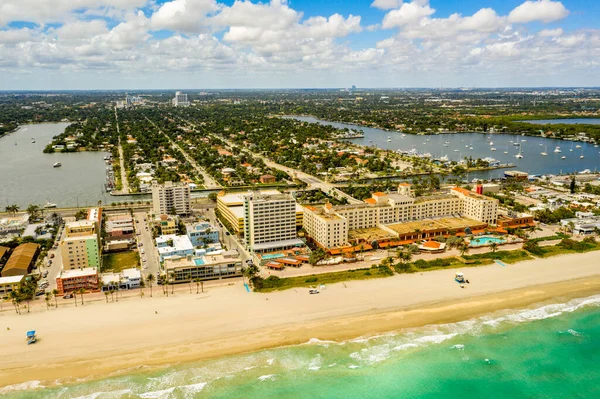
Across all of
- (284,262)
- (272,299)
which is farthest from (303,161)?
(272,299)

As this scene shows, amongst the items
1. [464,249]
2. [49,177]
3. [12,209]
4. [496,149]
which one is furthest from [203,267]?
[496,149]

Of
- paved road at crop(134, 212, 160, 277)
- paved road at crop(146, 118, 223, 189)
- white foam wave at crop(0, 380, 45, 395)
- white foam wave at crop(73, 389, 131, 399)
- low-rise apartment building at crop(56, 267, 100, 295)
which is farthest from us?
paved road at crop(146, 118, 223, 189)

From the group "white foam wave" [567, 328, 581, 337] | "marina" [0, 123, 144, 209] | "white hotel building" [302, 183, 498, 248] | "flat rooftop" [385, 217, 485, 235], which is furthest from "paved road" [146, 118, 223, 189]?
"white foam wave" [567, 328, 581, 337]

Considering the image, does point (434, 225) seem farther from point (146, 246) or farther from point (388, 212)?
point (146, 246)

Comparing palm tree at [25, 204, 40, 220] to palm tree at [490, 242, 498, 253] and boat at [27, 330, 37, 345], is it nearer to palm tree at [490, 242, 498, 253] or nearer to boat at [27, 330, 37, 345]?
boat at [27, 330, 37, 345]

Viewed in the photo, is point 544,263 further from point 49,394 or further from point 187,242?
point 49,394
